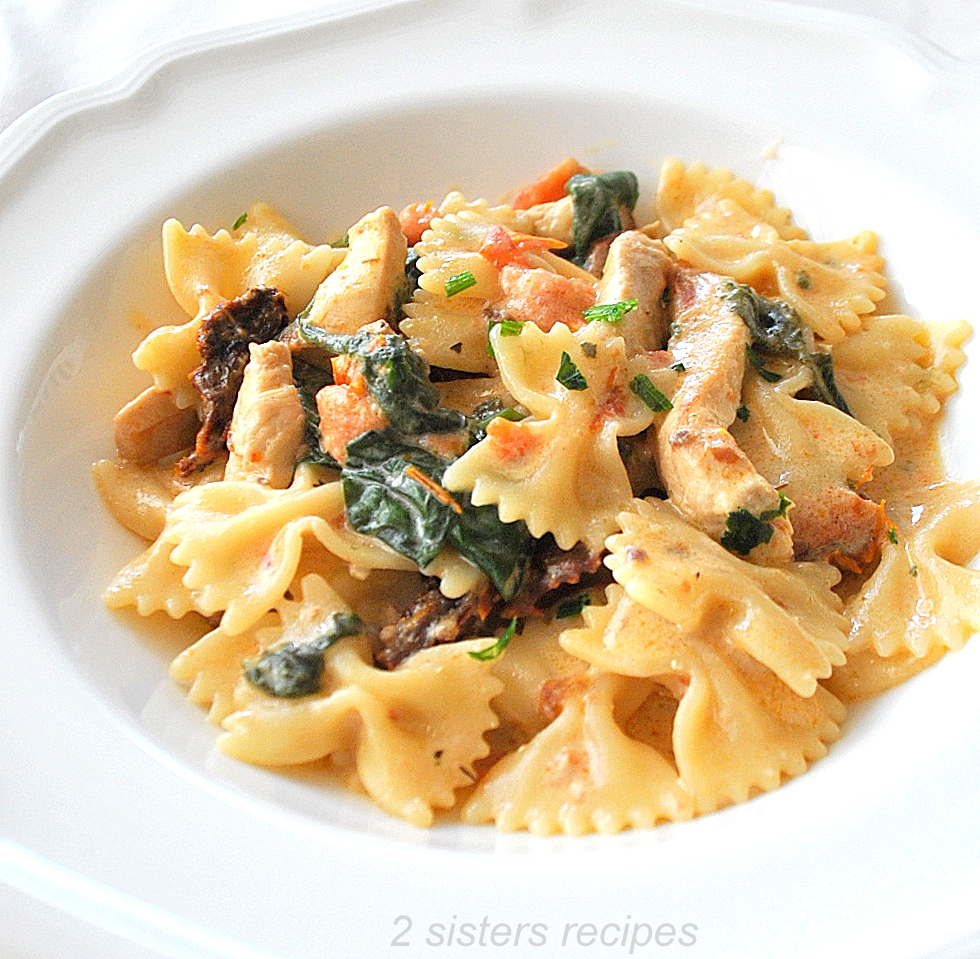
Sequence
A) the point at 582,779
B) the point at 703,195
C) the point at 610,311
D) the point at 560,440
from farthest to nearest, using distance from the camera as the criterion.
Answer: the point at 703,195
the point at 610,311
the point at 560,440
the point at 582,779

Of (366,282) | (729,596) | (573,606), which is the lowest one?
(573,606)

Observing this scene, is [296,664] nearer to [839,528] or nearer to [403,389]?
[403,389]

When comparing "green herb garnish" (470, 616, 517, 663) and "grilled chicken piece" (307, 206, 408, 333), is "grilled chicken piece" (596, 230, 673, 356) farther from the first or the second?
"green herb garnish" (470, 616, 517, 663)

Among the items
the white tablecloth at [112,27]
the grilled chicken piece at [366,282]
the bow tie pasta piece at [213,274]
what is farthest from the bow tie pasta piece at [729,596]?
the white tablecloth at [112,27]

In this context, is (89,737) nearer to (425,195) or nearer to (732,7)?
(425,195)

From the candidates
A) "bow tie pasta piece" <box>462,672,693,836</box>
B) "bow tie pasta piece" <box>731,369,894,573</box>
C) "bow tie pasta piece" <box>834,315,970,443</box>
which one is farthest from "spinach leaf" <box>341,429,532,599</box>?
"bow tie pasta piece" <box>834,315,970,443</box>

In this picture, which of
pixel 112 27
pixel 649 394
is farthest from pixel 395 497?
pixel 112 27

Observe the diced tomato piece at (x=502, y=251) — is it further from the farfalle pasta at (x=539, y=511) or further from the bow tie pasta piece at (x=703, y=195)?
the bow tie pasta piece at (x=703, y=195)
